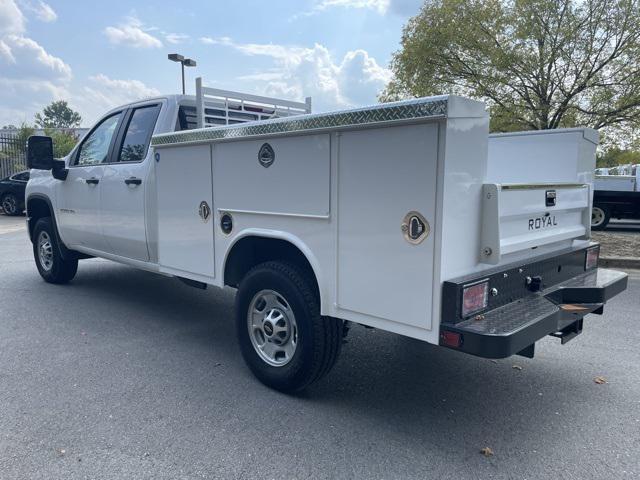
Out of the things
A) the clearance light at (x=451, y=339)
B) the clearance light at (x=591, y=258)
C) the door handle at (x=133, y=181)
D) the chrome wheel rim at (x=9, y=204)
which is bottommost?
the chrome wheel rim at (x=9, y=204)

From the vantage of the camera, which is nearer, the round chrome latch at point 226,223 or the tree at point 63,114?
the round chrome latch at point 226,223

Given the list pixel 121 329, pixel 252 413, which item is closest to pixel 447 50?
pixel 121 329

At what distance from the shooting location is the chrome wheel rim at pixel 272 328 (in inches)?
147

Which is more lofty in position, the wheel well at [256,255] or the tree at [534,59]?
the tree at [534,59]

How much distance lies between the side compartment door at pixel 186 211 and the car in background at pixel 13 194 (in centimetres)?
1631

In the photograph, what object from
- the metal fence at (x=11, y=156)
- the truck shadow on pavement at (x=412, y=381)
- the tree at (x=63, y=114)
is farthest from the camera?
the tree at (x=63, y=114)

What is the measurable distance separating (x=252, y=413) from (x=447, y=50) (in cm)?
1103

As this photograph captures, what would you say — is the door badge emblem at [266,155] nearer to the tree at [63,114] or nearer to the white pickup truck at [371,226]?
the white pickup truck at [371,226]

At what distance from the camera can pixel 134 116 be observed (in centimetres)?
552

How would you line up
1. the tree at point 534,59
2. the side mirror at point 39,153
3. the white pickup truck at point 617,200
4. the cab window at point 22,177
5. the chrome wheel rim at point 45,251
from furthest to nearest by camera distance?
the cab window at point 22,177
the white pickup truck at point 617,200
the tree at point 534,59
the chrome wheel rim at point 45,251
the side mirror at point 39,153

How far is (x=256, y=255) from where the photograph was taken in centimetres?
418

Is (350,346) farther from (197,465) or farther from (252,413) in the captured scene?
(197,465)

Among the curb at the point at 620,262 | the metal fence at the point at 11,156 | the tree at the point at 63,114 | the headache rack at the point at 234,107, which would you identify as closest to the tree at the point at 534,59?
the curb at the point at 620,262

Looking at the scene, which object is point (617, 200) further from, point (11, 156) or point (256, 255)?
point (11, 156)
